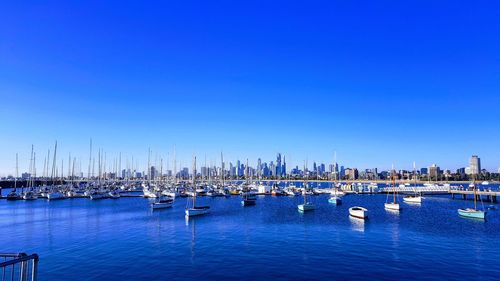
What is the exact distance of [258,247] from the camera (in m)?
45.8

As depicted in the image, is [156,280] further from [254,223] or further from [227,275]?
[254,223]

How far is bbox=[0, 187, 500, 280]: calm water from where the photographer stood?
34281mm

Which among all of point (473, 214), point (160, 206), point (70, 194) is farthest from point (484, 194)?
point (70, 194)

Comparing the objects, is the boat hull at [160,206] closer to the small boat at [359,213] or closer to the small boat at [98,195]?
the small boat at [98,195]

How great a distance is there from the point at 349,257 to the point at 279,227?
2432cm

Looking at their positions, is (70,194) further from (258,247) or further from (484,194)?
(484,194)

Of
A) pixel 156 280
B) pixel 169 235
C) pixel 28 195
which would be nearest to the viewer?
pixel 156 280

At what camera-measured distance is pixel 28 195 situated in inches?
5079

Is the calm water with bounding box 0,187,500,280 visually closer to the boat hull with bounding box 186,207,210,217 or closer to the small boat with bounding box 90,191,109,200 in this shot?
the boat hull with bounding box 186,207,210,217

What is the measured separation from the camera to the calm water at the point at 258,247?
34.3 m

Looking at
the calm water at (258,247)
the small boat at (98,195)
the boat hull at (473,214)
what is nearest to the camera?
the calm water at (258,247)

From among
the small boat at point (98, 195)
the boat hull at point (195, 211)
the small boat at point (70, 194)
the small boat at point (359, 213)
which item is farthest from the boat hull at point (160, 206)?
the small boat at point (70, 194)

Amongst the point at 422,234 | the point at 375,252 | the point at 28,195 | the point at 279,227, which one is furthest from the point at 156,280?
the point at 28,195

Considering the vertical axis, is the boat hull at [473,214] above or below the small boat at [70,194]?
below
